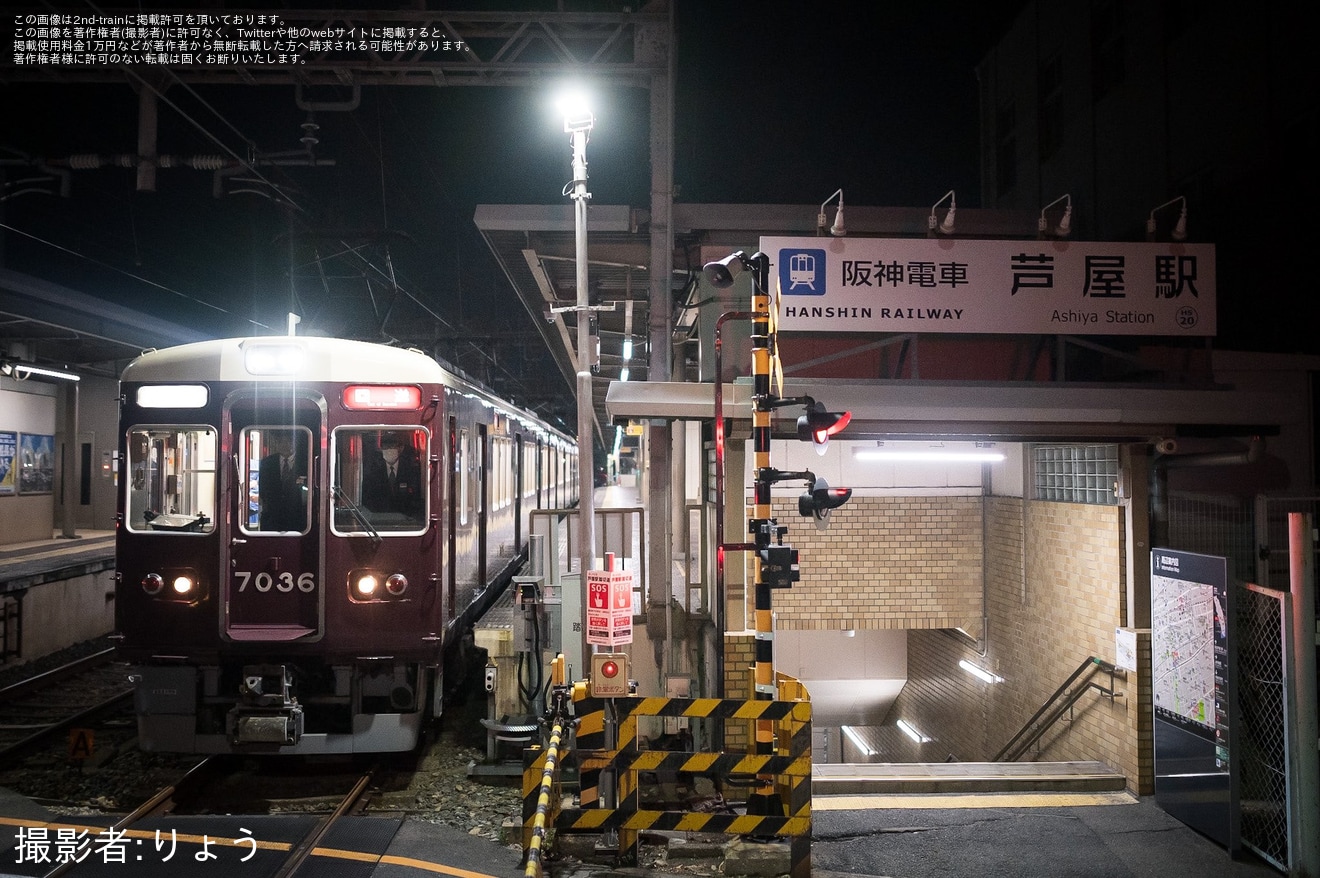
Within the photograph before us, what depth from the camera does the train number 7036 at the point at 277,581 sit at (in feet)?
22.4

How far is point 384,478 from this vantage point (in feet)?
22.8

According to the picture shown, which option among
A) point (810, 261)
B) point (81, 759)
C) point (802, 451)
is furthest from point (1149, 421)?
point (81, 759)

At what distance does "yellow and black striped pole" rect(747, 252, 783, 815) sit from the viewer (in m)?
5.57

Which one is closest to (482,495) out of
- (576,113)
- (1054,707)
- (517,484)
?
(517,484)

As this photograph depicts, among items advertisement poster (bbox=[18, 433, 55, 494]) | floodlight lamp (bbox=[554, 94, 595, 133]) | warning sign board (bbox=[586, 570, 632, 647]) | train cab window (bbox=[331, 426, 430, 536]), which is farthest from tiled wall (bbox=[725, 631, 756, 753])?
advertisement poster (bbox=[18, 433, 55, 494])

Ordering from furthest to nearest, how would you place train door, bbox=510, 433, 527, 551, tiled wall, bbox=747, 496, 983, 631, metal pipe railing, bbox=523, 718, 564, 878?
1. train door, bbox=510, 433, 527, 551
2. tiled wall, bbox=747, 496, 983, 631
3. metal pipe railing, bbox=523, 718, 564, 878

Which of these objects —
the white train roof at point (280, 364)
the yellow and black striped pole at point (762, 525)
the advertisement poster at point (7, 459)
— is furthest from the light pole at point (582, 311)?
the advertisement poster at point (7, 459)

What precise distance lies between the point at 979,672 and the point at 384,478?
6567 mm

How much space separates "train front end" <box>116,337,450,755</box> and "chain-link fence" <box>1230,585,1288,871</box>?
5594mm

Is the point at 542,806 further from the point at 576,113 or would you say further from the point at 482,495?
the point at 576,113

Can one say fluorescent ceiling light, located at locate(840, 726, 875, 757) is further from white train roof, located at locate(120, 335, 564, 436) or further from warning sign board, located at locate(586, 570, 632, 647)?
white train roof, located at locate(120, 335, 564, 436)

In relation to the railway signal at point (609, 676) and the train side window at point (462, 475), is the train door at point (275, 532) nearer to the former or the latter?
the train side window at point (462, 475)

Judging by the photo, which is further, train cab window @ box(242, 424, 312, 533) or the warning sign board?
train cab window @ box(242, 424, 312, 533)

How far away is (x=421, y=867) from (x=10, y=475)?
50.3ft
